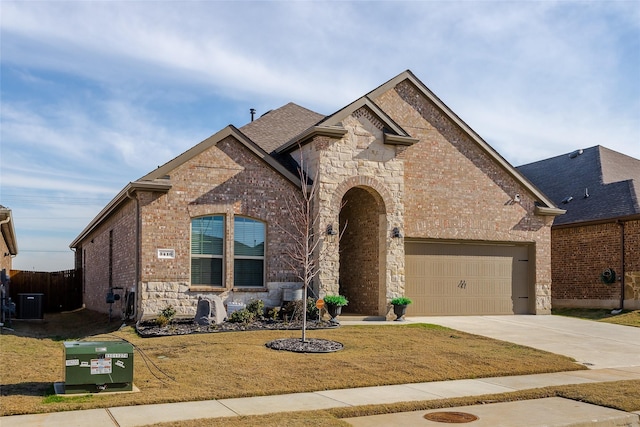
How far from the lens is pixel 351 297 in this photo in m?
21.4

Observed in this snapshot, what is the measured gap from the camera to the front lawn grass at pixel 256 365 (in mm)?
9492

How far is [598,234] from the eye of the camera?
→ 24.8 metres

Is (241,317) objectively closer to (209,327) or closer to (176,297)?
(209,327)

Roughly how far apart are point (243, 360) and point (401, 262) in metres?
8.72

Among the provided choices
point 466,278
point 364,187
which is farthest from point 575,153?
point 364,187

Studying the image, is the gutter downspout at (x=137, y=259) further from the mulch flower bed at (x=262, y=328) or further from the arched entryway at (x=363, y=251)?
the arched entryway at (x=363, y=251)

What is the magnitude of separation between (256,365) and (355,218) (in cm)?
1044

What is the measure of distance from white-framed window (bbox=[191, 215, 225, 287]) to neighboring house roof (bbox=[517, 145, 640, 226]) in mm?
14587

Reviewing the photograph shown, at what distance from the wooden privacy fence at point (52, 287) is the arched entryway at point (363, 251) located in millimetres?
15535

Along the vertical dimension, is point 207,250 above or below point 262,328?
above

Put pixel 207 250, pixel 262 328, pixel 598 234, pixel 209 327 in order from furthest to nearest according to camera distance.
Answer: pixel 598 234
pixel 207 250
pixel 262 328
pixel 209 327

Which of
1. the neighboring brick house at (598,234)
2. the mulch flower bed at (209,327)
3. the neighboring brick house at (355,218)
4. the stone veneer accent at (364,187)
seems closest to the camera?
the mulch flower bed at (209,327)

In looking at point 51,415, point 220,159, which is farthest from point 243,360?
point 220,159

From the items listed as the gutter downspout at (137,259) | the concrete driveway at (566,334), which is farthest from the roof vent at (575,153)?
the gutter downspout at (137,259)
